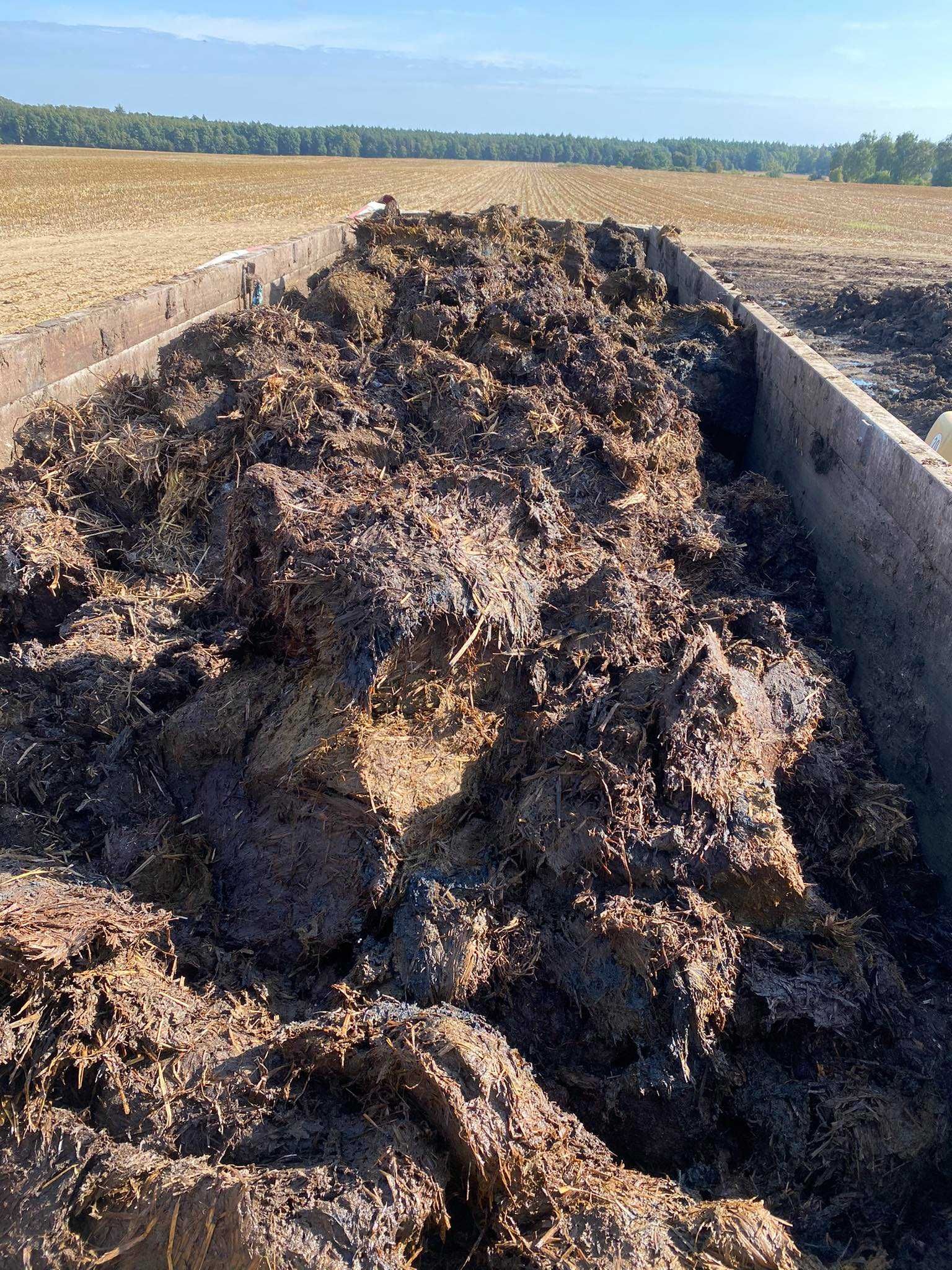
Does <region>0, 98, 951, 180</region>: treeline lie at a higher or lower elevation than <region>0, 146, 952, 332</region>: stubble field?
higher

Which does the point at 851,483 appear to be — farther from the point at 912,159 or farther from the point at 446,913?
the point at 912,159

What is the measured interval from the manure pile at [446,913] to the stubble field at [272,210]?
966 cm

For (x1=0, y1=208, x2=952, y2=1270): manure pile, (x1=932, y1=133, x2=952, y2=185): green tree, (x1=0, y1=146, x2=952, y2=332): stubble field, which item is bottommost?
(x1=0, y1=208, x2=952, y2=1270): manure pile

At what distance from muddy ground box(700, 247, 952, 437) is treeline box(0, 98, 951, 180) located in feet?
243

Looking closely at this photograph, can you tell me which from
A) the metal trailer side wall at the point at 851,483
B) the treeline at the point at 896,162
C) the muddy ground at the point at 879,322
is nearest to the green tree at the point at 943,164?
the treeline at the point at 896,162

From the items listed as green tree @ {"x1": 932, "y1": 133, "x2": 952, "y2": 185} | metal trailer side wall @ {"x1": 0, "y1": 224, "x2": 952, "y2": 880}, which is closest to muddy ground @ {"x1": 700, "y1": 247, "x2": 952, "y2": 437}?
metal trailer side wall @ {"x1": 0, "y1": 224, "x2": 952, "y2": 880}

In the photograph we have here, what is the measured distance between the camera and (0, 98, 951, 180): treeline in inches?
3521

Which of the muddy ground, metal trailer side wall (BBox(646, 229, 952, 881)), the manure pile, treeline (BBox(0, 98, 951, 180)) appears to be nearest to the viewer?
the manure pile

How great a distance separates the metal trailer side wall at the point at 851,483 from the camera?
3156 millimetres

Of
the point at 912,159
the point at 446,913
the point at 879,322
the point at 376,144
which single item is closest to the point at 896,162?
the point at 912,159

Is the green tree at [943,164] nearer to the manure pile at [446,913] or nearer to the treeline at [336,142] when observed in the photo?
the treeline at [336,142]

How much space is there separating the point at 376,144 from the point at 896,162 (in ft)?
227

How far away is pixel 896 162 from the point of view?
7688 centimetres

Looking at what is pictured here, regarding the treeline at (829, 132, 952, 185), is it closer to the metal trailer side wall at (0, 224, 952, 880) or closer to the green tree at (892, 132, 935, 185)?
the green tree at (892, 132, 935, 185)
